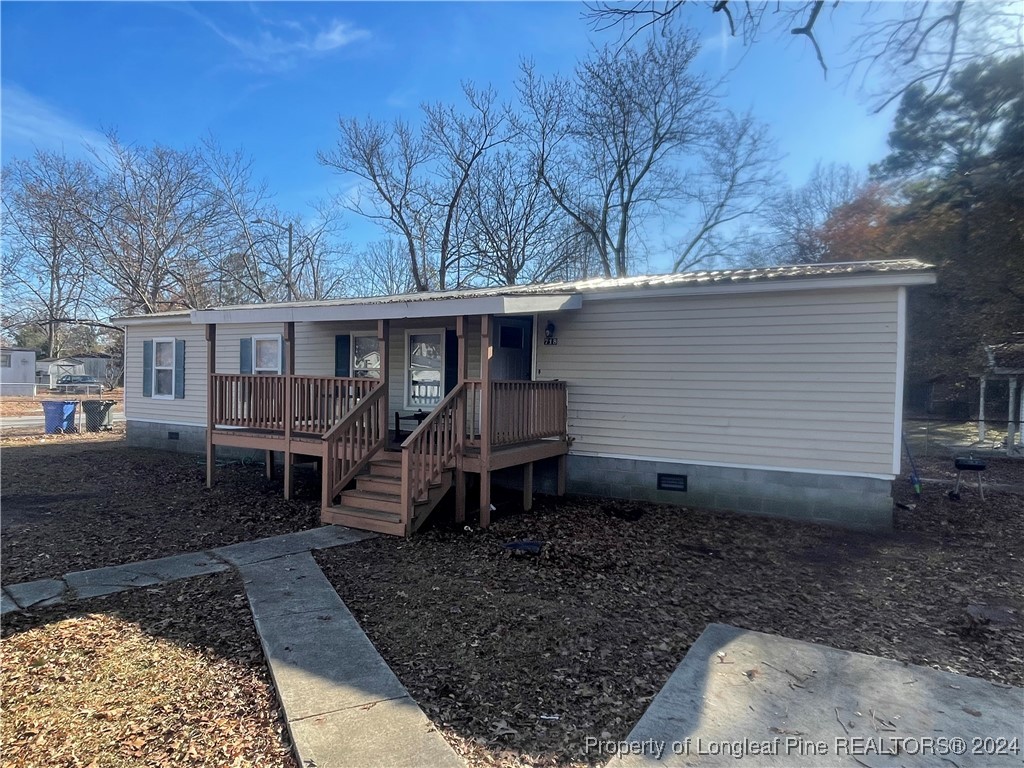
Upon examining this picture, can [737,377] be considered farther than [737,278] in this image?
Yes

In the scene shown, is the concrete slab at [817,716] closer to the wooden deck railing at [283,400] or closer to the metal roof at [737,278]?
the metal roof at [737,278]

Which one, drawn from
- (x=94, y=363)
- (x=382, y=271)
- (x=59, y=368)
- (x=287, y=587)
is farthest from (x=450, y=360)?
(x=94, y=363)

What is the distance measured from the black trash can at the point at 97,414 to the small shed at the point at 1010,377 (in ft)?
72.9

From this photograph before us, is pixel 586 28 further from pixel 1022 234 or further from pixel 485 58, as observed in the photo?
pixel 1022 234

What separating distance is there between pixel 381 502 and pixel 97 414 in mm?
14456

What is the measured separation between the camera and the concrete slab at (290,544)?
18.3 feet

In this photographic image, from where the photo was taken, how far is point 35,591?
459cm

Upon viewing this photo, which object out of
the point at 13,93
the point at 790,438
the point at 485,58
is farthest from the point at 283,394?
the point at 13,93

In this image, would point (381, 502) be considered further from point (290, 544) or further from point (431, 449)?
point (290, 544)

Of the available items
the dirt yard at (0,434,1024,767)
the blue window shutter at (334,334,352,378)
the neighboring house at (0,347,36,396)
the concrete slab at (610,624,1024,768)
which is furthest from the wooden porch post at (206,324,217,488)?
the neighboring house at (0,347,36,396)

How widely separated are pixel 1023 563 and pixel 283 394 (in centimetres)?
916

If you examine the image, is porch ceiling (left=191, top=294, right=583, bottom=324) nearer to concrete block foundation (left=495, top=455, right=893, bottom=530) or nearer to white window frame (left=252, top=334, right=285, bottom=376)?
white window frame (left=252, top=334, right=285, bottom=376)

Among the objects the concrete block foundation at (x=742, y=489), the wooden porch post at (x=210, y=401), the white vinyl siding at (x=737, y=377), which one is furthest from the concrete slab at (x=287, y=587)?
the white vinyl siding at (x=737, y=377)

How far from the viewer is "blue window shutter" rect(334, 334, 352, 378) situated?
395 inches
